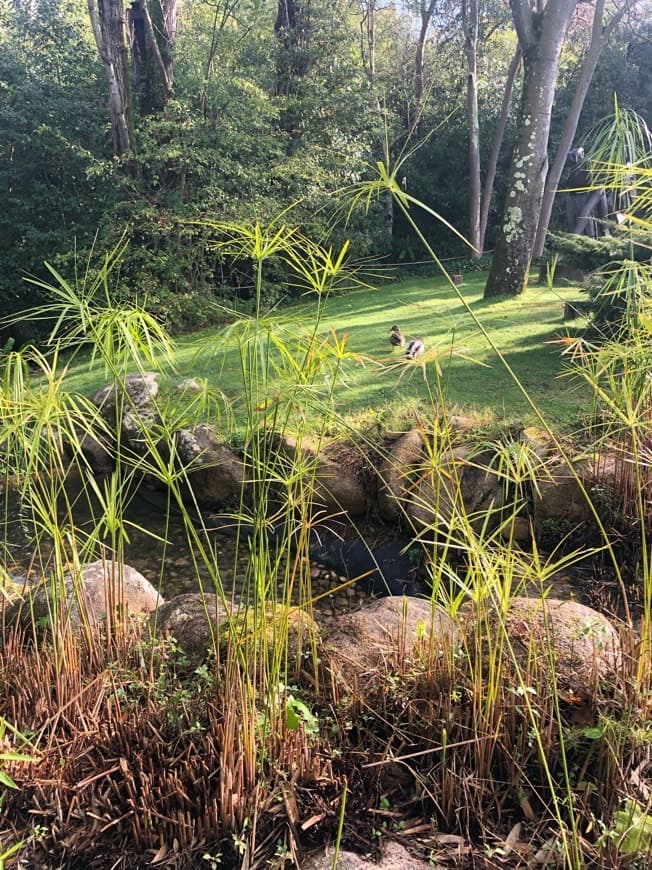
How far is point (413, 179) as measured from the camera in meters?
14.2

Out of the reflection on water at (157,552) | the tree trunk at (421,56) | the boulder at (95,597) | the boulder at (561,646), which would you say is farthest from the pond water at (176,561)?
the tree trunk at (421,56)

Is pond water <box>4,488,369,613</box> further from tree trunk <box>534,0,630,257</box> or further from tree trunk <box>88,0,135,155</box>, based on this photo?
tree trunk <box>534,0,630,257</box>

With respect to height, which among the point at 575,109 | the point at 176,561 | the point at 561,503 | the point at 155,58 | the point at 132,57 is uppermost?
the point at 132,57

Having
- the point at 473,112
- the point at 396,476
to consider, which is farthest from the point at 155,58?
the point at 396,476

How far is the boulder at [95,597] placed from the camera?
6.27 feet

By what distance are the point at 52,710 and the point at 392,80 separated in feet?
49.1

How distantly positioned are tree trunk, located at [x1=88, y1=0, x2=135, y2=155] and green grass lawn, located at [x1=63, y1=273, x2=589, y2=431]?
2.76 metres

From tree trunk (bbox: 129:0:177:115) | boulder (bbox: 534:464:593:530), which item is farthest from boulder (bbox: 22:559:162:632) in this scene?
tree trunk (bbox: 129:0:177:115)

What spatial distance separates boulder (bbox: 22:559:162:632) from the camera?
6.27 feet

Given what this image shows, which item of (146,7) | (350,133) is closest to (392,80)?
(350,133)

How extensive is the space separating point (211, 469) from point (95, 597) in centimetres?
185

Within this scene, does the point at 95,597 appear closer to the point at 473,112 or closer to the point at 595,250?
the point at 595,250

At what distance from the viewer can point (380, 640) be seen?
213cm

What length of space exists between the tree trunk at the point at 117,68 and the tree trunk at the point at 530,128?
4.77 metres
